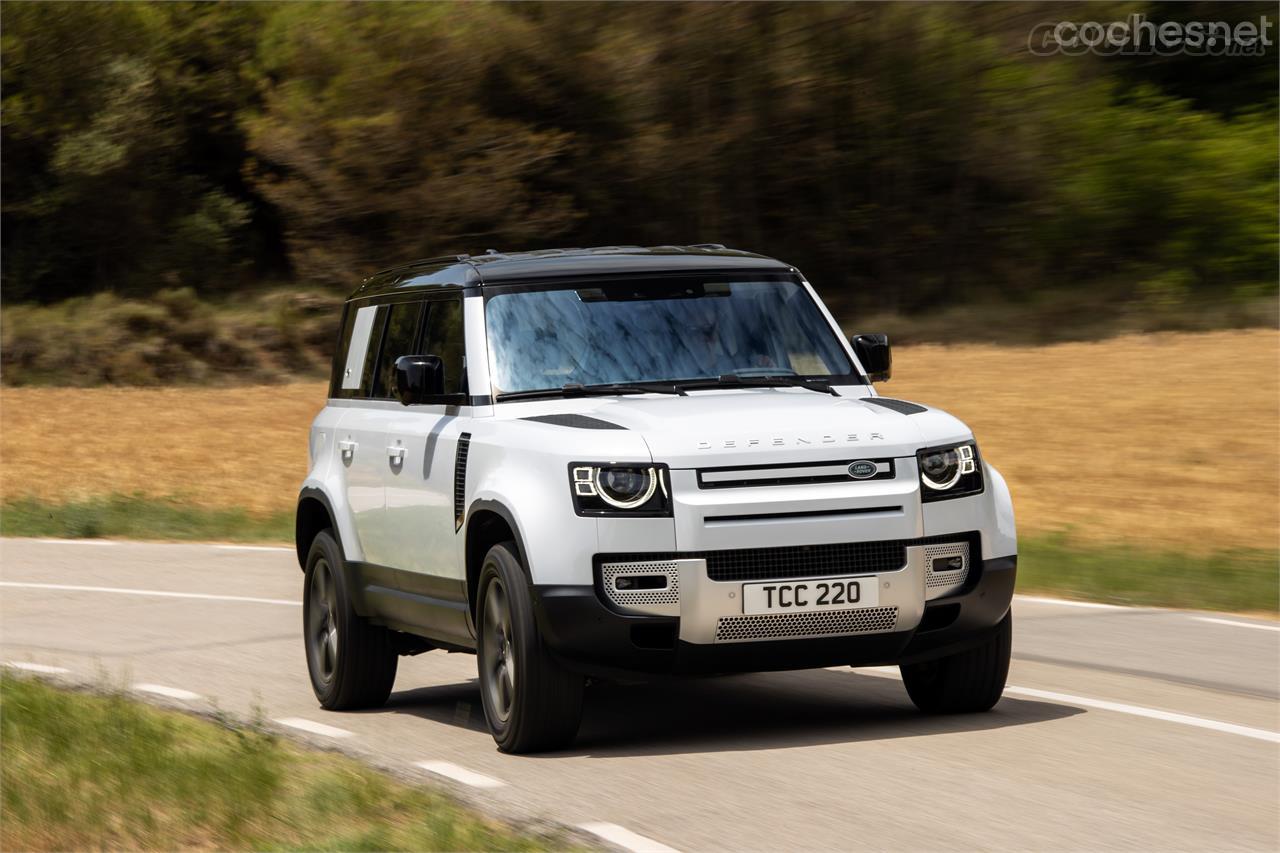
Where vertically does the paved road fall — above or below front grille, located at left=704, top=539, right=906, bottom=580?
below

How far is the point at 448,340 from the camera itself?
889cm

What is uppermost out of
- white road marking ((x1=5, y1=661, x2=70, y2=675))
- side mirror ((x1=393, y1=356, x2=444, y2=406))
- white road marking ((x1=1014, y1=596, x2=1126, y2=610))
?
side mirror ((x1=393, y1=356, x2=444, y2=406))

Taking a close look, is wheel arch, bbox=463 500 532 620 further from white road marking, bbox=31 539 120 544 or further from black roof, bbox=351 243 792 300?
white road marking, bbox=31 539 120 544

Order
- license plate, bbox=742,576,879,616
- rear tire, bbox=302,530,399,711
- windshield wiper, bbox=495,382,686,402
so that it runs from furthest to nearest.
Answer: rear tire, bbox=302,530,399,711 → windshield wiper, bbox=495,382,686,402 → license plate, bbox=742,576,879,616

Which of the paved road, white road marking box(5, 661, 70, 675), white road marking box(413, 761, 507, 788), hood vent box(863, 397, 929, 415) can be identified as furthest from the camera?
white road marking box(5, 661, 70, 675)

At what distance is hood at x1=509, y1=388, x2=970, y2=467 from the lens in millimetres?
7406

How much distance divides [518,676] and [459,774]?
42 centimetres

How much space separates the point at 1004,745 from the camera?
7562 millimetres

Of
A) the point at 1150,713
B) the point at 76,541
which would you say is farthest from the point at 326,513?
the point at 76,541

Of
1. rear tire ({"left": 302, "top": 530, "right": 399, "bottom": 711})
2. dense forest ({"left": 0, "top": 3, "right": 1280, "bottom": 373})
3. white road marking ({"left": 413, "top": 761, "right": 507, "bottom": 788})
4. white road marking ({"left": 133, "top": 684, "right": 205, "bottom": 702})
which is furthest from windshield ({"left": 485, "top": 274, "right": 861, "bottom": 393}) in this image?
dense forest ({"left": 0, "top": 3, "right": 1280, "bottom": 373})

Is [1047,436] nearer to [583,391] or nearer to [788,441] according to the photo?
[583,391]

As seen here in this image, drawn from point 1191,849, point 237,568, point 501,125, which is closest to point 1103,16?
point 501,125

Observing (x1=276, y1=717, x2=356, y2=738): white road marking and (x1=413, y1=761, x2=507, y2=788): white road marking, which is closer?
(x1=413, y1=761, x2=507, y2=788): white road marking

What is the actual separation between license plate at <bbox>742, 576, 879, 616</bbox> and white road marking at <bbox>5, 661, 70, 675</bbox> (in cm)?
503
